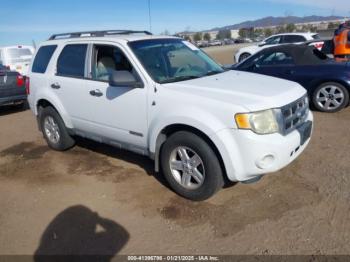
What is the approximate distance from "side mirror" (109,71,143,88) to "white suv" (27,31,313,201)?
0.01 m

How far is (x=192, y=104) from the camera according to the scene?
3.81 meters

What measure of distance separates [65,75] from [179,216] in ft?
9.79

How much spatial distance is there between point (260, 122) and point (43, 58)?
4.15m

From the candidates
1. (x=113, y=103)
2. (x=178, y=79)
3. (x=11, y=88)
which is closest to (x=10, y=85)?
(x=11, y=88)

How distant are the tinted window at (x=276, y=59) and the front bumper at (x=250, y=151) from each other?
15.1 feet

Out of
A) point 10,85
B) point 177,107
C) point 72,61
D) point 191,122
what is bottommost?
point 10,85

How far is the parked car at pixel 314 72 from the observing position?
729 cm

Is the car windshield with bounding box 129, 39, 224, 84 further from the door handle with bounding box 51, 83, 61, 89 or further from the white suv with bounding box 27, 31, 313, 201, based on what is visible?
the door handle with bounding box 51, 83, 61, 89

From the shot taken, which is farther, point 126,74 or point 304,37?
point 304,37

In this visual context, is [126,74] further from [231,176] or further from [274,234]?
[274,234]

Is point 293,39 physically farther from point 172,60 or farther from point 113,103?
point 113,103

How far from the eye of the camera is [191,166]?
4.02 meters

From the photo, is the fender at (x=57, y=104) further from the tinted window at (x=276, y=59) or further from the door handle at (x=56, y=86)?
the tinted window at (x=276, y=59)

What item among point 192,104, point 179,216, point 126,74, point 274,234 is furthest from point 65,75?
point 274,234
